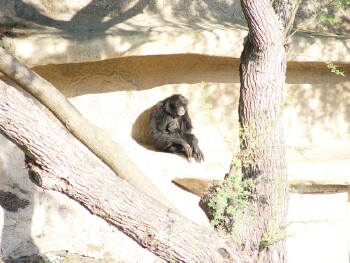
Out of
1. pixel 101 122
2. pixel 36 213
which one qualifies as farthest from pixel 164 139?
pixel 36 213

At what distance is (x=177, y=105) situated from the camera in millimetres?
9289

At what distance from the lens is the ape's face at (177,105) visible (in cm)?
924

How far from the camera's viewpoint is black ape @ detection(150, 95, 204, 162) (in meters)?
9.25

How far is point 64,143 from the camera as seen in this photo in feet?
13.8

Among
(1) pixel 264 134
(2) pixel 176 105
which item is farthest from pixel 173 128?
(1) pixel 264 134

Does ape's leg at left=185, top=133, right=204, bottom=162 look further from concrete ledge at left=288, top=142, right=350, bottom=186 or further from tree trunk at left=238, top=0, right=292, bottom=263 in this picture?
tree trunk at left=238, top=0, right=292, bottom=263

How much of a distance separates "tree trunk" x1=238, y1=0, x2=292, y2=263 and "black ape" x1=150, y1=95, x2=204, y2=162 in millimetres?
3718

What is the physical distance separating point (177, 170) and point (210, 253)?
12.4 feet

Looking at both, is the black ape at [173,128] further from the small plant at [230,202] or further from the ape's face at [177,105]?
the small plant at [230,202]

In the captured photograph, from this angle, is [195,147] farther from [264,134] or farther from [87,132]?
[87,132]

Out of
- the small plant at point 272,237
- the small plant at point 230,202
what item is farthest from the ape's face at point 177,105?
the small plant at point 272,237

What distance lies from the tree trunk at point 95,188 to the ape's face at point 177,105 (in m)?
4.51

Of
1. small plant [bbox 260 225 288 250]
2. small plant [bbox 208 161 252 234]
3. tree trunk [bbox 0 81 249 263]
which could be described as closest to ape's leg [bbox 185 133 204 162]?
small plant [bbox 208 161 252 234]

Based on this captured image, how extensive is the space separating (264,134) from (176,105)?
13.2 feet
